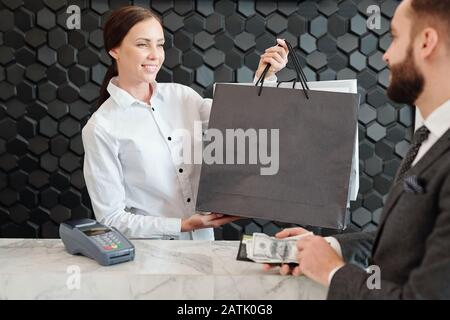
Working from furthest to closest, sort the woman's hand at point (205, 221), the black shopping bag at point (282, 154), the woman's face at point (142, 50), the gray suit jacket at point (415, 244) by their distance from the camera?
1. the woman's face at point (142, 50)
2. the woman's hand at point (205, 221)
3. the black shopping bag at point (282, 154)
4. the gray suit jacket at point (415, 244)

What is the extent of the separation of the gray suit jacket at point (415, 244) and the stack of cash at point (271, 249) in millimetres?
203

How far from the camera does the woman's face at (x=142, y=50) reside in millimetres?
1832

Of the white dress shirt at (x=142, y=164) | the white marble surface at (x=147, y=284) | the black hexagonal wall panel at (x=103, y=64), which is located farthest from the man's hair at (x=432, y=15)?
the black hexagonal wall panel at (x=103, y=64)

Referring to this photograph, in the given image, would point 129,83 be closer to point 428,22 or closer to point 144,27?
point 144,27

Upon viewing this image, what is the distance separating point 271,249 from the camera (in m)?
1.32

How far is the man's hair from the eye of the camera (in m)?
1.11

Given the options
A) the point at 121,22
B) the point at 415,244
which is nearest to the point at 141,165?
the point at 121,22

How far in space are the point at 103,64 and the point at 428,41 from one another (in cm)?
193

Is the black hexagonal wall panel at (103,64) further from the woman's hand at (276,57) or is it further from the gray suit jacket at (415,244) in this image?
the gray suit jacket at (415,244)

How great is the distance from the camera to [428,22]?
3.73 feet

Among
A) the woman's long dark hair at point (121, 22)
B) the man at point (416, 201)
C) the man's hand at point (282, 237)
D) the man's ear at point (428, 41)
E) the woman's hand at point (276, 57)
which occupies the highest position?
the woman's long dark hair at point (121, 22)

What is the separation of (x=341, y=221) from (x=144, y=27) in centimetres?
93

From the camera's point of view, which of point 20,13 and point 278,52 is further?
point 20,13
